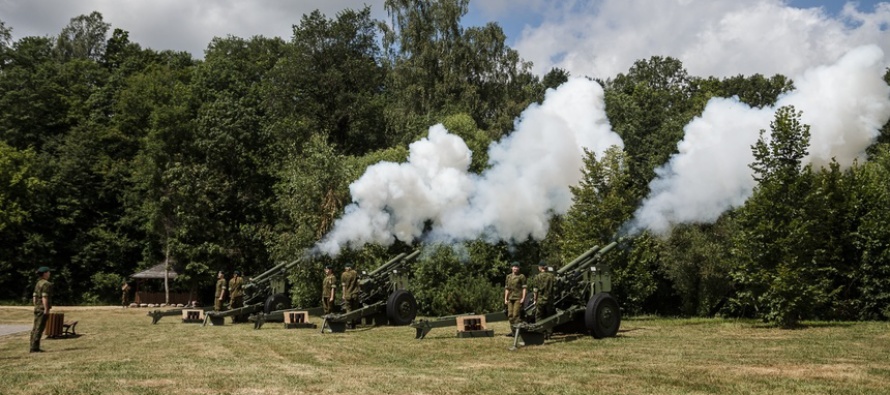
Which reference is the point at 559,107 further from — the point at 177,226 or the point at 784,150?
the point at 177,226

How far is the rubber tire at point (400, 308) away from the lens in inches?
902

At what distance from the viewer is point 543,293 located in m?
17.4

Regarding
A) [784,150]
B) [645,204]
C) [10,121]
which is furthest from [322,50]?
[784,150]

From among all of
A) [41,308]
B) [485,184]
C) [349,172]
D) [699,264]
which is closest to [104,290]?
[349,172]

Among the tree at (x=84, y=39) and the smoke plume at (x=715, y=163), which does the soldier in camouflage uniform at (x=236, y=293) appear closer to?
the smoke plume at (x=715, y=163)

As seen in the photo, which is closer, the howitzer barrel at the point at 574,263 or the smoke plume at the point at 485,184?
the howitzer barrel at the point at 574,263

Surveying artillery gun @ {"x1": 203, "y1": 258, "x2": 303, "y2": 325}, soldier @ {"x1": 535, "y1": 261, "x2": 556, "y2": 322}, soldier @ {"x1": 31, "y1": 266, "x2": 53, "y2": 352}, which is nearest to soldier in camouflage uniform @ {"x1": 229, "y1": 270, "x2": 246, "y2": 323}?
artillery gun @ {"x1": 203, "y1": 258, "x2": 303, "y2": 325}

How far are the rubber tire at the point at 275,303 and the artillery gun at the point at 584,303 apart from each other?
36.4 feet

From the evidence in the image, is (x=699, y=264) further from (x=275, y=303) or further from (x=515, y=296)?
(x=515, y=296)

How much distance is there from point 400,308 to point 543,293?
6582 mm

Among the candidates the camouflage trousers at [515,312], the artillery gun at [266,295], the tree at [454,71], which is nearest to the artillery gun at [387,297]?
the artillery gun at [266,295]

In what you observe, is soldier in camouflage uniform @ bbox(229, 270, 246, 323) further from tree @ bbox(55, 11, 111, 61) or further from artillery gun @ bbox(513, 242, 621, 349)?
tree @ bbox(55, 11, 111, 61)

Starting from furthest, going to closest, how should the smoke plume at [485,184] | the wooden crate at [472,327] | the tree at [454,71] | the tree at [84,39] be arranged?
the tree at [84,39], the tree at [454,71], the smoke plume at [485,184], the wooden crate at [472,327]

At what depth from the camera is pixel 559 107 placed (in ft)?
95.1
